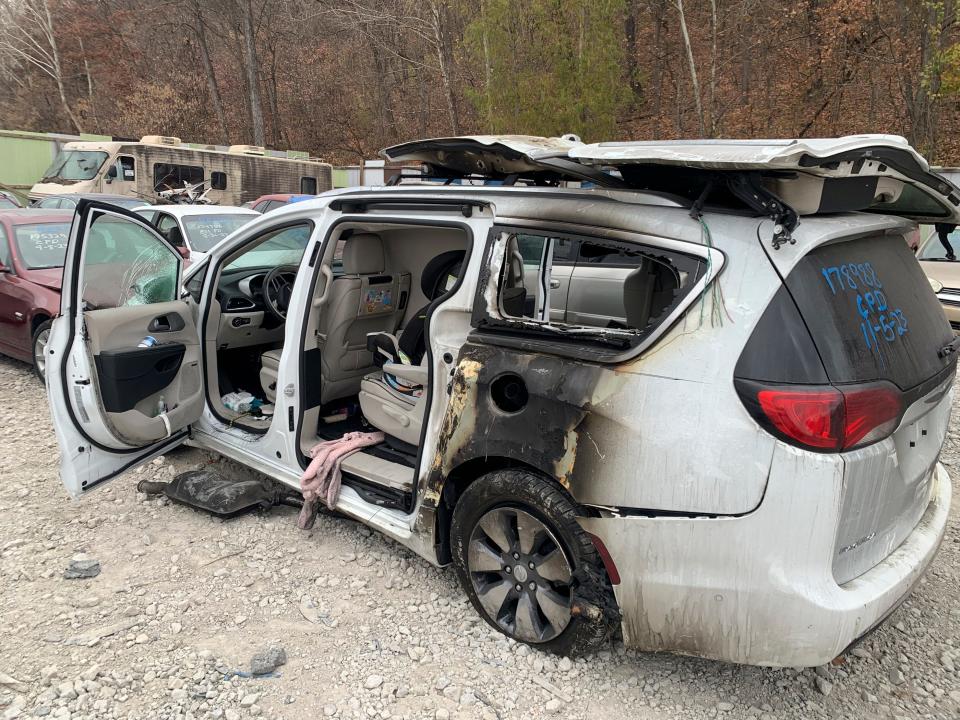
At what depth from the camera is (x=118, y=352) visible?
3.61 meters

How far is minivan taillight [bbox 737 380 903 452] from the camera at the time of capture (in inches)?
81.3

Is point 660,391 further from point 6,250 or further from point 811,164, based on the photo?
point 6,250

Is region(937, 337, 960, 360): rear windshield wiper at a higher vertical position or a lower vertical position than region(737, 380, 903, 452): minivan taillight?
higher

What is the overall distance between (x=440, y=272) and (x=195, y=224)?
21.2 ft

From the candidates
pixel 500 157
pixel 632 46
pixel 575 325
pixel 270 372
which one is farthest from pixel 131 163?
pixel 575 325

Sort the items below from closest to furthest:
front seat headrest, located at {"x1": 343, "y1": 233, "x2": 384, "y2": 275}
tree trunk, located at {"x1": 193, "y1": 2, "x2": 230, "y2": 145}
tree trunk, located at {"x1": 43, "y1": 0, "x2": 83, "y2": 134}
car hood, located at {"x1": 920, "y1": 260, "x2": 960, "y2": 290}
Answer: front seat headrest, located at {"x1": 343, "y1": 233, "x2": 384, "y2": 275}
car hood, located at {"x1": 920, "y1": 260, "x2": 960, "y2": 290}
tree trunk, located at {"x1": 193, "y1": 2, "x2": 230, "y2": 145}
tree trunk, located at {"x1": 43, "y1": 0, "x2": 83, "y2": 134}

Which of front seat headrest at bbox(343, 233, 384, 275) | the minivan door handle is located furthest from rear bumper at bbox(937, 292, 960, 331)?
the minivan door handle

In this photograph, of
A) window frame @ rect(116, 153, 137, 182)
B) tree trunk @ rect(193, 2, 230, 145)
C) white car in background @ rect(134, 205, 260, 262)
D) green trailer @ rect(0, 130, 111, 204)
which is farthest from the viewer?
tree trunk @ rect(193, 2, 230, 145)

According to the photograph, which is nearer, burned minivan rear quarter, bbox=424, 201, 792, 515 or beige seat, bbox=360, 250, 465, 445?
burned minivan rear quarter, bbox=424, 201, 792, 515

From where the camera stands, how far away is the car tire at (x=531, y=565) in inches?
98.6

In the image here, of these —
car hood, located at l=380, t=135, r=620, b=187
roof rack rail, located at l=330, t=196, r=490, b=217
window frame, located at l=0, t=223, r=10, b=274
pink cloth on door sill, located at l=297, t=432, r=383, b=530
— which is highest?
car hood, located at l=380, t=135, r=620, b=187

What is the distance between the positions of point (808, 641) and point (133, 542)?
321cm

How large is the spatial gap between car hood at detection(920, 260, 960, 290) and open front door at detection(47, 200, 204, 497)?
7523 mm

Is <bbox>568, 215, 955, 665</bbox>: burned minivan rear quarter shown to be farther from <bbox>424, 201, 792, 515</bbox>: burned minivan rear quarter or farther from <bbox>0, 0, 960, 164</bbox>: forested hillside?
<bbox>0, 0, 960, 164</bbox>: forested hillside
